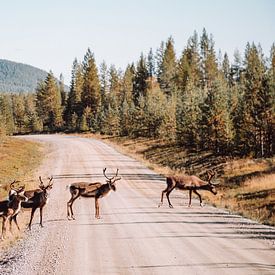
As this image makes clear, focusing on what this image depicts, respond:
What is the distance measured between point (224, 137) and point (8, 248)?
39.3 meters

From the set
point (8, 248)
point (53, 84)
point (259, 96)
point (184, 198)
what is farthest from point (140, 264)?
point (53, 84)

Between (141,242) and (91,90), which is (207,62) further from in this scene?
(141,242)

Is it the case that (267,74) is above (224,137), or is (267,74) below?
above

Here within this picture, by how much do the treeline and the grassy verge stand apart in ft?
10.7

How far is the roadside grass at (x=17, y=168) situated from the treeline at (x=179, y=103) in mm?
17828

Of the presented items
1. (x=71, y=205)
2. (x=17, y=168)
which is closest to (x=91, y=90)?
(x=17, y=168)

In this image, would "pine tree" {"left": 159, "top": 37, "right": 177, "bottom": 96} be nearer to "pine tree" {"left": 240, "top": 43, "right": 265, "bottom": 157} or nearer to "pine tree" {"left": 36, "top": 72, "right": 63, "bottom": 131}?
"pine tree" {"left": 36, "top": 72, "right": 63, "bottom": 131}

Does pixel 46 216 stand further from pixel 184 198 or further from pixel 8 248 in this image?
pixel 184 198

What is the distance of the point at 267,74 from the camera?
47406 mm

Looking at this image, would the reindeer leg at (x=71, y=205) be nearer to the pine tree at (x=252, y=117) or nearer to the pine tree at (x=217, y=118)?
the pine tree at (x=252, y=117)

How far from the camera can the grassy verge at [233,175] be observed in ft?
72.1

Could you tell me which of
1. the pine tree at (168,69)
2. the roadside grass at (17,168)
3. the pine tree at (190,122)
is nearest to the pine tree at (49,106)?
the pine tree at (168,69)

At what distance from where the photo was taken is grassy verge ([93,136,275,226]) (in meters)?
22.0

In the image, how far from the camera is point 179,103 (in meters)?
68.3
